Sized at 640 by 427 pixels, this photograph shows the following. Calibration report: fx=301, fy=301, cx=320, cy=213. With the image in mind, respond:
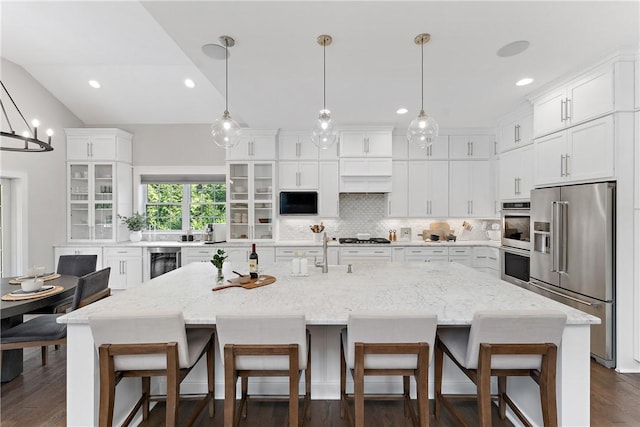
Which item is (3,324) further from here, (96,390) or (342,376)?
(342,376)

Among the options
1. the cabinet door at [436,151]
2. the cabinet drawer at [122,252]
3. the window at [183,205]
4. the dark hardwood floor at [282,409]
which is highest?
the cabinet door at [436,151]

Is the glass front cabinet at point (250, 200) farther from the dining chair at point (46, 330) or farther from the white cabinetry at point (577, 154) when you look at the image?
the white cabinetry at point (577, 154)

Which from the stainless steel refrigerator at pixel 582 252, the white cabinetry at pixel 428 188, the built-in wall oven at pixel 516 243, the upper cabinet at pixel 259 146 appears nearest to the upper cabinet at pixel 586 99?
the stainless steel refrigerator at pixel 582 252

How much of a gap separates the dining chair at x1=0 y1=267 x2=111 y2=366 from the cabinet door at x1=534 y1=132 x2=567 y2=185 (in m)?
4.72

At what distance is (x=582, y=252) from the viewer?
2889 millimetres

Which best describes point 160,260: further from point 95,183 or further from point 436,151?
point 436,151

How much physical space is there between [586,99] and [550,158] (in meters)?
0.67

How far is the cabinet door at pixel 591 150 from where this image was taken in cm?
274

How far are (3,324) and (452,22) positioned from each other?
4412 millimetres

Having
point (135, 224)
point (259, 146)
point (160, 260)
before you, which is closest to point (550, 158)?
point (259, 146)

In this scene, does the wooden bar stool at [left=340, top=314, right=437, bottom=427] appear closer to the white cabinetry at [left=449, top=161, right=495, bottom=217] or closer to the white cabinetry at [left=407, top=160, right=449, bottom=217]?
the white cabinetry at [left=407, top=160, right=449, bottom=217]

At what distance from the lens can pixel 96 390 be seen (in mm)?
1659

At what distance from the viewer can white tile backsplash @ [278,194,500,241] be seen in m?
5.42

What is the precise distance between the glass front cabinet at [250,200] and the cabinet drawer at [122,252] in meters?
1.54
